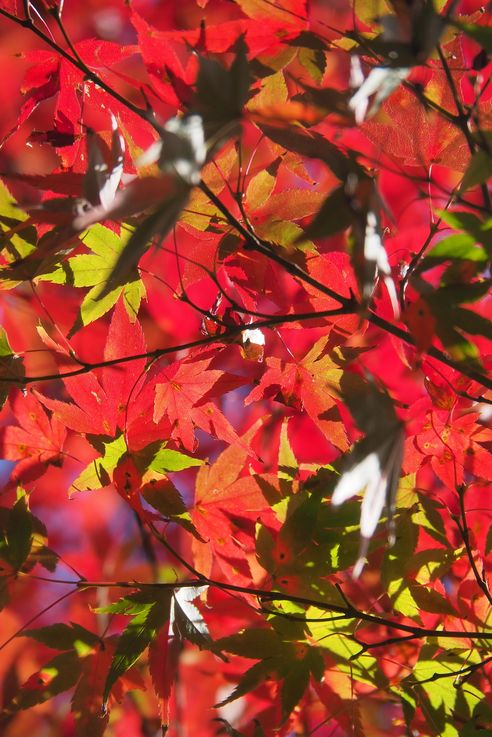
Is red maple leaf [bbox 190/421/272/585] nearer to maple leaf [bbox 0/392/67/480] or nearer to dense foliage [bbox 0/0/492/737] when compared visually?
dense foliage [bbox 0/0/492/737]

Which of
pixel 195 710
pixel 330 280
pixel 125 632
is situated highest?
pixel 330 280

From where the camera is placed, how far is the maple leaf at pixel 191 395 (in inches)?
27.3

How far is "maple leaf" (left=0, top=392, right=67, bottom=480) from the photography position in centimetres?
78

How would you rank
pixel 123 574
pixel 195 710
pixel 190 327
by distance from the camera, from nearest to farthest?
pixel 195 710
pixel 123 574
pixel 190 327

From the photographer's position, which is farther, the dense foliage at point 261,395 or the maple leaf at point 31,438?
the maple leaf at point 31,438

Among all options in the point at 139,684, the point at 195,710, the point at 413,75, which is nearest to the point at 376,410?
the point at 413,75

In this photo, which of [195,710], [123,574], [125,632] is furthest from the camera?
[123,574]

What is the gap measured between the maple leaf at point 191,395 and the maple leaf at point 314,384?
3cm

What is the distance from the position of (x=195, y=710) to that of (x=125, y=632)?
2.08ft

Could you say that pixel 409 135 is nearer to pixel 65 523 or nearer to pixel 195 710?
pixel 195 710

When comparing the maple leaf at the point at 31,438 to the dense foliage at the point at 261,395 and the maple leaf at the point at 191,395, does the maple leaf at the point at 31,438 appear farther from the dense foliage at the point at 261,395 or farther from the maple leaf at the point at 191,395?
the maple leaf at the point at 191,395

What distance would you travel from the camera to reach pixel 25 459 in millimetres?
784

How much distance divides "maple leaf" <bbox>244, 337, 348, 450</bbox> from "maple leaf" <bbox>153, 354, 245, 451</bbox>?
34 mm

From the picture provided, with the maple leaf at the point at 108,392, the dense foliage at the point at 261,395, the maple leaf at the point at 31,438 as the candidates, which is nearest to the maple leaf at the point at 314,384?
the dense foliage at the point at 261,395
